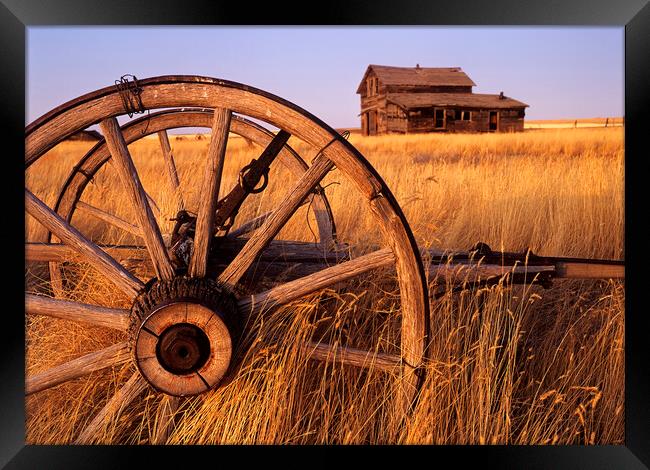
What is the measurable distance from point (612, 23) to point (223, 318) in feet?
6.56

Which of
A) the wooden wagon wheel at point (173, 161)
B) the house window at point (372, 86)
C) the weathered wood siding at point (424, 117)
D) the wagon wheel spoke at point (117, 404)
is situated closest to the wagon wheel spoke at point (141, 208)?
the wagon wheel spoke at point (117, 404)

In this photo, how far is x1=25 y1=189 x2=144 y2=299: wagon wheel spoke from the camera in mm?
2379

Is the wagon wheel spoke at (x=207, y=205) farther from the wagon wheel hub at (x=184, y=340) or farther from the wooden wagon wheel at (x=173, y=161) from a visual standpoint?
the wooden wagon wheel at (x=173, y=161)

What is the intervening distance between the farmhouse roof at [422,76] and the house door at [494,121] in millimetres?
1746

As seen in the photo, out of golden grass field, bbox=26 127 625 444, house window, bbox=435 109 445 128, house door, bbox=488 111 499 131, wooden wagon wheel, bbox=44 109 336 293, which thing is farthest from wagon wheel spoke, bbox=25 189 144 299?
house door, bbox=488 111 499 131

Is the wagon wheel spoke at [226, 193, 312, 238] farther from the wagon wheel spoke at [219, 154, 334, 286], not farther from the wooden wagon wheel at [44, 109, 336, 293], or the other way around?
the wagon wheel spoke at [219, 154, 334, 286]

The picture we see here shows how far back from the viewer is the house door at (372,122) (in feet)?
96.8

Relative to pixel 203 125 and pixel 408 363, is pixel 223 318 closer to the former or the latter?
pixel 408 363

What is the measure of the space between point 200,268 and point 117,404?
0.64 meters

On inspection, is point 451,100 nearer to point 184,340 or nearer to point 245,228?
point 245,228

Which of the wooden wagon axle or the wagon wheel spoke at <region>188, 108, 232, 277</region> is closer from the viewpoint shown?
the wagon wheel spoke at <region>188, 108, 232, 277</region>

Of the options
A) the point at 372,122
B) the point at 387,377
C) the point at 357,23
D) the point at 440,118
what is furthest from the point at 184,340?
the point at 372,122

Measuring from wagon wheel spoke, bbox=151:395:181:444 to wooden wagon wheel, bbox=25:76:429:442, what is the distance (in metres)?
0.14
